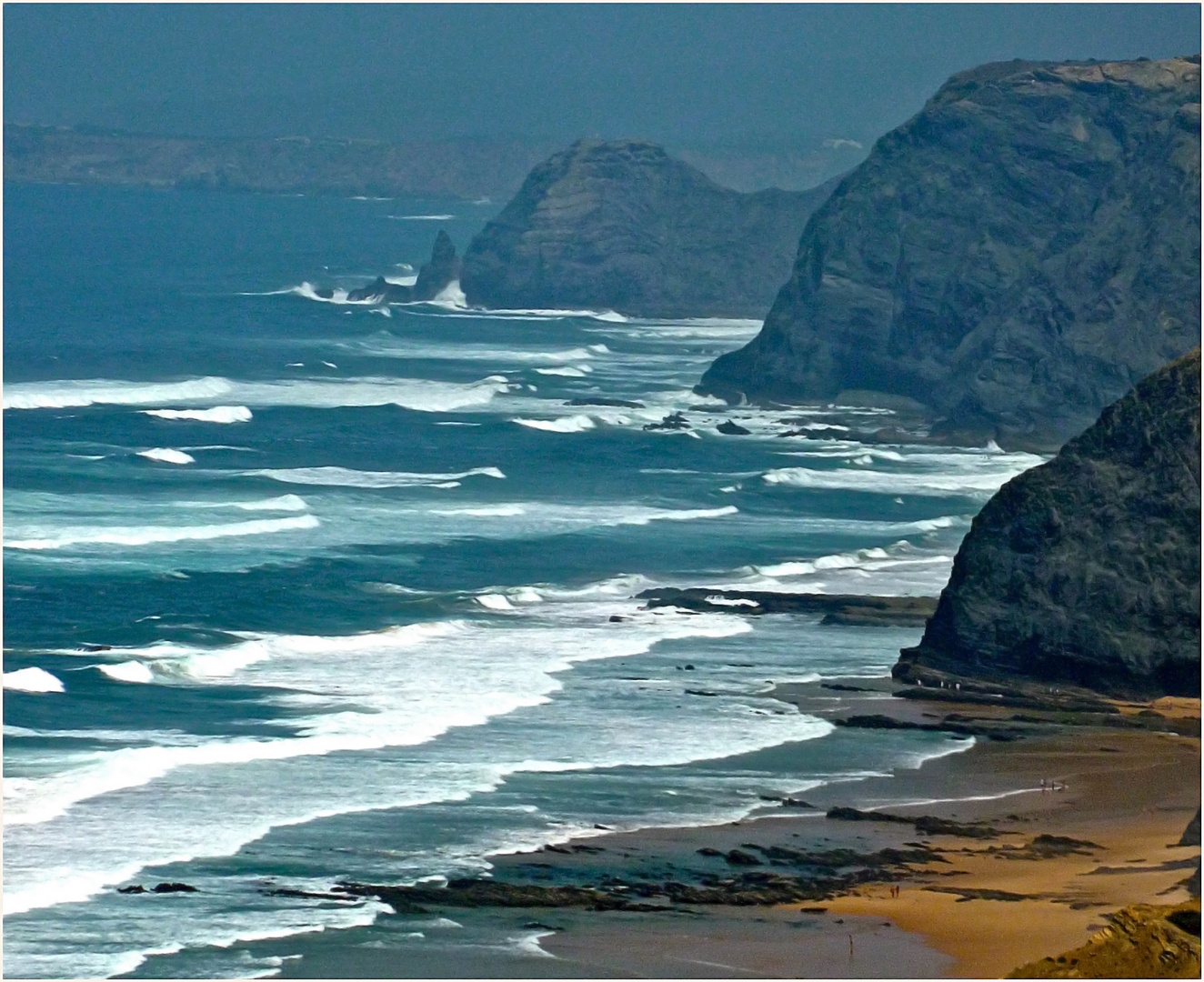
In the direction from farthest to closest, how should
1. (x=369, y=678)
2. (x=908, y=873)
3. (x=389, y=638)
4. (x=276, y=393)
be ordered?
(x=276, y=393) → (x=389, y=638) → (x=369, y=678) → (x=908, y=873)

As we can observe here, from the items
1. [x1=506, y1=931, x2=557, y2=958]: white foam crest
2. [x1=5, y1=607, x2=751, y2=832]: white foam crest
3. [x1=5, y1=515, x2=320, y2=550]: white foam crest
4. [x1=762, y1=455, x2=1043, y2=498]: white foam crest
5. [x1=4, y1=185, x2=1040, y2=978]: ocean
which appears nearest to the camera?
[x1=506, y1=931, x2=557, y2=958]: white foam crest

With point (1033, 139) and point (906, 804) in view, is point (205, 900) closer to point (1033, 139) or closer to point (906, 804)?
point (906, 804)

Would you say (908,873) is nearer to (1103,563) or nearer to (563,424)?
(1103,563)

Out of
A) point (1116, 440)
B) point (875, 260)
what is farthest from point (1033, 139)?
point (1116, 440)

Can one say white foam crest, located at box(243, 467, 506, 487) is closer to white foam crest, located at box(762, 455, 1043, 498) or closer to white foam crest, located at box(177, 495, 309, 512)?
white foam crest, located at box(177, 495, 309, 512)

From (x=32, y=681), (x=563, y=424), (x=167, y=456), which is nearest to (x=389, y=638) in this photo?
(x=32, y=681)

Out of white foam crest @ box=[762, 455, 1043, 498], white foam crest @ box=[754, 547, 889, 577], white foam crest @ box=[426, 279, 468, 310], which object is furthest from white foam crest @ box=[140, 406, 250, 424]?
white foam crest @ box=[426, 279, 468, 310]
